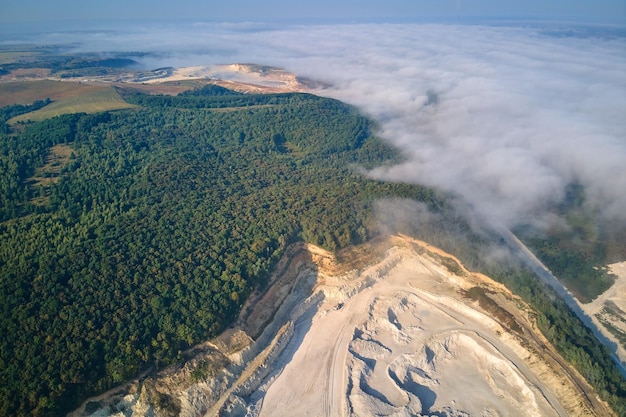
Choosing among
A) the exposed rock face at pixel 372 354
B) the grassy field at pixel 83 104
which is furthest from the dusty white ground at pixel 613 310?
the grassy field at pixel 83 104

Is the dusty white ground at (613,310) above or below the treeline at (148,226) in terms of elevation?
below

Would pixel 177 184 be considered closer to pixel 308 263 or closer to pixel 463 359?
pixel 308 263

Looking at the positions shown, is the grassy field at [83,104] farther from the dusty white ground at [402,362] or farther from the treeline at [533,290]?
the treeline at [533,290]

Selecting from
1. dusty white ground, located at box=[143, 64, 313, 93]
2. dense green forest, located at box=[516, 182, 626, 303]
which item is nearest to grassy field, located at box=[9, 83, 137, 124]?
→ dusty white ground, located at box=[143, 64, 313, 93]

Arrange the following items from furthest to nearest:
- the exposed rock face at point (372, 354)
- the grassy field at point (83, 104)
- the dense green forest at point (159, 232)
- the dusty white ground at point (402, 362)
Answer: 1. the grassy field at point (83, 104)
2. the dusty white ground at point (402, 362)
3. the exposed rock face at point (372, 354)
4. the dense green forest at point (159, 232)

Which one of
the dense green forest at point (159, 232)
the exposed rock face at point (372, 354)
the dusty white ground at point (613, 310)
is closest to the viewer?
the dense green forest at point (159, 232)

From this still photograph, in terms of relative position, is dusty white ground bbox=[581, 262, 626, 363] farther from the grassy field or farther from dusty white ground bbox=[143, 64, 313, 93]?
dusty white ground bbox=[143, 64, 313, 93]
